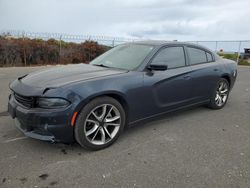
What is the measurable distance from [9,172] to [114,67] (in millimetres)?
2040

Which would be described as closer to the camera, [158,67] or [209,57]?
[158,67]

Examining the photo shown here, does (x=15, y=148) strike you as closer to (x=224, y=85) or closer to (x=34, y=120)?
(x=34, y=120)

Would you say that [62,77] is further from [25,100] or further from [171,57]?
[171,57]

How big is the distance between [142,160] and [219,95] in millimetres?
2921

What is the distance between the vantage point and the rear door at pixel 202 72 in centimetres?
405

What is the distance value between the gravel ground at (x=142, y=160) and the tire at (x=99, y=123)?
0.14 m

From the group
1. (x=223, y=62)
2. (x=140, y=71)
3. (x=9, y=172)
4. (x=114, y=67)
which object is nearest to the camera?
(x=9, y=172)

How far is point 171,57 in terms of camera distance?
3.77 meters

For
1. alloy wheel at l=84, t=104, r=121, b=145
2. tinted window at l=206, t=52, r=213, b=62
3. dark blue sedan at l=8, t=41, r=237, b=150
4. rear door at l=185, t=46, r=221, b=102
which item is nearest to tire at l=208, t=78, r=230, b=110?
rear door at l=185, t=46, r=221, b=102

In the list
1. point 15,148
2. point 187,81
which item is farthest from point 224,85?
point 15,148

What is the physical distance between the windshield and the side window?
0.20m

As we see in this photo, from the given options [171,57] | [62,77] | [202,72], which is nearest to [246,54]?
[202,72]

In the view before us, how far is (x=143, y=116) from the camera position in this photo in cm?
335

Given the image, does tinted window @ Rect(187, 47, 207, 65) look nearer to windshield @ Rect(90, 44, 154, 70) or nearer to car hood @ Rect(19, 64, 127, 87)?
windshield @ Rect(90, 44, 154, 70)
